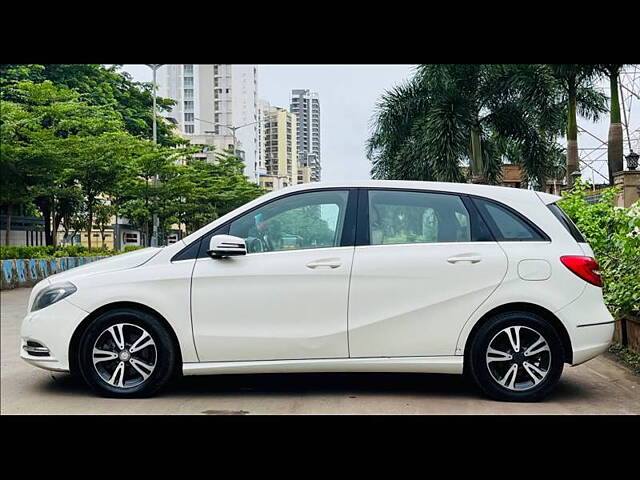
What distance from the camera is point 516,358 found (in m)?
5.16

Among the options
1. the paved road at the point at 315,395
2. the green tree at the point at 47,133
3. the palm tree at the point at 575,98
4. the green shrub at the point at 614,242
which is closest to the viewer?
the paved road at the point at 315,395

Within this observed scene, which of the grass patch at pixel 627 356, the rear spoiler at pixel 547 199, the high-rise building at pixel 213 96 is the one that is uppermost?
the high-rise building at pixel 213 96

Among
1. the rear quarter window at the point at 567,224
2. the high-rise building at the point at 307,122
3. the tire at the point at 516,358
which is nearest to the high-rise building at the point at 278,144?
the high-rise building at the point at 307,122

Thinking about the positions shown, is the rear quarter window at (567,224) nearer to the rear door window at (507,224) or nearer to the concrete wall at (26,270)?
the rear door window at (507,224)

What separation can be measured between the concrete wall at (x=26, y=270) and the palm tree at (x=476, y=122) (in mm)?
11367

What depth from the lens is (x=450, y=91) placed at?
21.4 m

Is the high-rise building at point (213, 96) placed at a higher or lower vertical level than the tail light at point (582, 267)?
higher

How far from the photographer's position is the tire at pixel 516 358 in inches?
202

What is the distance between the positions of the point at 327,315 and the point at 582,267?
191 centimetres

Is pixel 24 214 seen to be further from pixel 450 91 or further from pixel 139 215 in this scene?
pixel 139 215

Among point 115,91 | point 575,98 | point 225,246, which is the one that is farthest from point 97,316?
point 115,91

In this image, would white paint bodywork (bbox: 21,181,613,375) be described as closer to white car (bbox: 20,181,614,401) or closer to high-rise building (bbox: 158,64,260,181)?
white car (bbox: 20,181,614,401)

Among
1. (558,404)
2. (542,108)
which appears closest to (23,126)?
(558,404)
